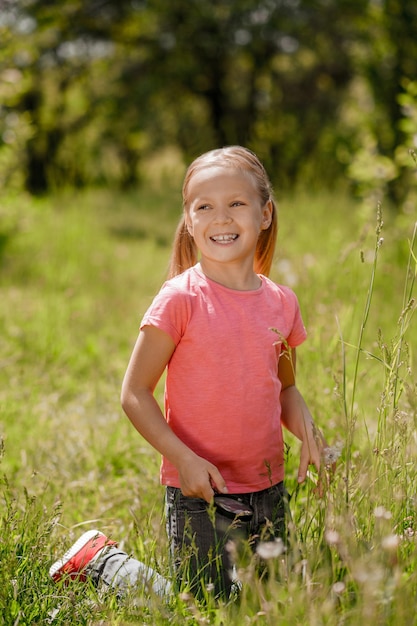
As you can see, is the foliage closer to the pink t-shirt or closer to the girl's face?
the girl's face

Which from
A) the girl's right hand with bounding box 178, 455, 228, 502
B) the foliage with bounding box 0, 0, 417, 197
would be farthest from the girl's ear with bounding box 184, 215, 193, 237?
the foliage with bounding box 0, 0, 417, 197

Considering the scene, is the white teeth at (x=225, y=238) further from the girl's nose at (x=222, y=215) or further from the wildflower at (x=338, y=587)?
the wildflower at (x=338, y=587)

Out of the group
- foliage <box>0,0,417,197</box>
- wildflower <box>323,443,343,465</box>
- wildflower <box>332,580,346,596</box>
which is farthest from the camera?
foliage <box>0,0,417,197</box>

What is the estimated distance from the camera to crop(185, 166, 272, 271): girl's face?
2.13 metres

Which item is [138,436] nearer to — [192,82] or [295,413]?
[295,413]

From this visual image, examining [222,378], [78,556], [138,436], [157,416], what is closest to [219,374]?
[222,378]

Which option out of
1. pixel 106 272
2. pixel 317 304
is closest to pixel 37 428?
pixel 317 304

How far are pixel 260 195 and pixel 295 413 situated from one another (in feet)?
2.06

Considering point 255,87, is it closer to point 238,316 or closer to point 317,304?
point 317,304

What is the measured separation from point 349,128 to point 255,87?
218 cm

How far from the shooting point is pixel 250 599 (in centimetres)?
170

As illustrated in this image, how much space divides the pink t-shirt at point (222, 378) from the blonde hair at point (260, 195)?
0.91 ft

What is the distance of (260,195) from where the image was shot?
2211mm

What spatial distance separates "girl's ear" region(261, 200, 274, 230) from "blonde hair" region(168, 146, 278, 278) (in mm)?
15
